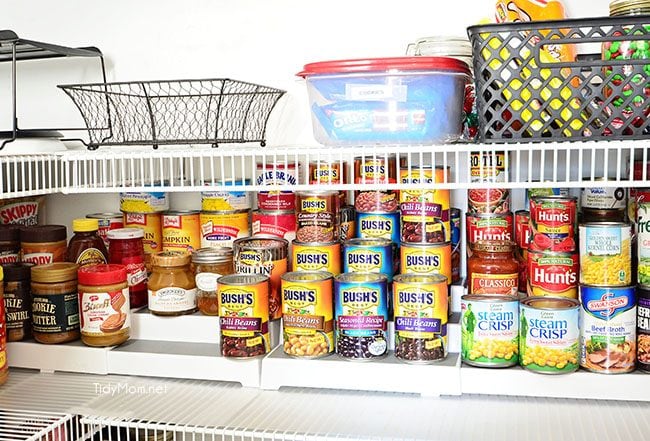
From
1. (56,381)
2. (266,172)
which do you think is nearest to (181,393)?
(56,381)

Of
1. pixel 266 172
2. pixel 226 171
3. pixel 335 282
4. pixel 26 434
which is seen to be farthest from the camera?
pixel 226 171

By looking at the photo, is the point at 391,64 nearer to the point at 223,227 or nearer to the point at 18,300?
the point at 223,227

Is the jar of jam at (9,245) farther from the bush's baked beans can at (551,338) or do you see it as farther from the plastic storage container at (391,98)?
the bush's baked beans can at (551,338)

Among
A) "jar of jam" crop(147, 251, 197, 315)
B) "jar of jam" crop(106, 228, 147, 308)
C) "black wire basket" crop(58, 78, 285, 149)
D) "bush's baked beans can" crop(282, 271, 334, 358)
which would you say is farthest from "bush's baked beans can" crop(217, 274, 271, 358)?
"black wire basket" crop(58, 78, 285, 149)

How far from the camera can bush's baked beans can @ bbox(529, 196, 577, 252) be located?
1306 millimetres

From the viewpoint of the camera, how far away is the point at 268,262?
1409mm

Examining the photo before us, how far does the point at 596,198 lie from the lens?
1.39 meters

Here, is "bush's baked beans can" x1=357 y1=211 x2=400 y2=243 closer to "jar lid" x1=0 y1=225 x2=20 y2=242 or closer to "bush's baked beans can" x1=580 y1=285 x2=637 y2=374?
"bush's baked beans can" x1=580 y1=285 x2=637 y2=374

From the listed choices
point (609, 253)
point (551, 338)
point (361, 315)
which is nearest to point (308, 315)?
point (361, 315)

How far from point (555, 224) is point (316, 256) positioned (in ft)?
1.37

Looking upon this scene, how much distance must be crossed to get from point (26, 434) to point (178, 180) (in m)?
0.73

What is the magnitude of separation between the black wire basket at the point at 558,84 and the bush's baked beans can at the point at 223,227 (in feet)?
1.81

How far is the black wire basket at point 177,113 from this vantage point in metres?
1.63

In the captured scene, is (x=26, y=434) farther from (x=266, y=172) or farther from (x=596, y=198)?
(x=596, y=198)
